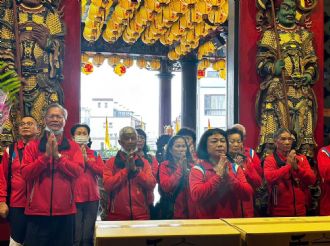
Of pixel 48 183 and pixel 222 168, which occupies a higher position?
pixel 222 168

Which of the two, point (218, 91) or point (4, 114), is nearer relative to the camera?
point (4, 114)

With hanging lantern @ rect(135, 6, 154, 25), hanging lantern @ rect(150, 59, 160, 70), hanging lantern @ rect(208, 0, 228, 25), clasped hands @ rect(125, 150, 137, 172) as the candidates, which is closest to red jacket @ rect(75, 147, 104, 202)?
clasped hands @ rect(125, 150, 137, 172)

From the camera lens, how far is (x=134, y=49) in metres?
12.1

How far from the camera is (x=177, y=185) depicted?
3.48m

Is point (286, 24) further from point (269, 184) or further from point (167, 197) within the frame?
point (167, 197)

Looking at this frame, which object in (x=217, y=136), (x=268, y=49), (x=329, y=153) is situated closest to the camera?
(x=217, y=136)

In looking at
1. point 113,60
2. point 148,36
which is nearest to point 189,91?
point 113,60

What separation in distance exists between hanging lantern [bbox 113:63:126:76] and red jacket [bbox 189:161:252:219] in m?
9.47

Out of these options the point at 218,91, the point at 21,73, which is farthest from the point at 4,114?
the point at 218,91

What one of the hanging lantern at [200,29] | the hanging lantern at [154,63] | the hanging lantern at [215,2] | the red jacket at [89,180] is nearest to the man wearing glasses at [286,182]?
the red jacket at [89,180]

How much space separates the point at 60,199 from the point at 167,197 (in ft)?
3.05

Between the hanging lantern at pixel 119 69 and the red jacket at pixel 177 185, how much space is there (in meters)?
8.89

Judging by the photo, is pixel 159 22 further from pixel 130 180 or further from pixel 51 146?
pixel 51 146

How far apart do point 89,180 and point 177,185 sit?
2.87ft
